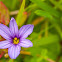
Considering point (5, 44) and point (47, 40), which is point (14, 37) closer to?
point (5, 44)

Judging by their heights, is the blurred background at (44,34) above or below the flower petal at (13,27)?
below

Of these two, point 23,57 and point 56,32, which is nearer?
point 23,57

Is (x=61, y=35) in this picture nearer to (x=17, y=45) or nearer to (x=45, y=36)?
(x=45, y=36)

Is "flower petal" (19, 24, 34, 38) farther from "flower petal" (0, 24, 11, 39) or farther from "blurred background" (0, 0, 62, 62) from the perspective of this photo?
"blurred background" (0, 0, 62, 62)

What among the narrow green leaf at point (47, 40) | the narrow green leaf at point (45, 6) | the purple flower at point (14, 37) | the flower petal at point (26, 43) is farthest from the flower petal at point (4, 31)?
the narrow green leaf at point (47, 40)

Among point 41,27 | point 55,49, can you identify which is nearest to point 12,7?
point 41,27

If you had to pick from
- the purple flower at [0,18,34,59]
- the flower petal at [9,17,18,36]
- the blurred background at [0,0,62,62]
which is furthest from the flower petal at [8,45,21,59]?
the blurred background at [0,0,62,62]

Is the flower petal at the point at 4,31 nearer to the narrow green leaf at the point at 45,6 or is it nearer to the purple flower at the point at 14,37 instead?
the purple flower at the point at 14,37

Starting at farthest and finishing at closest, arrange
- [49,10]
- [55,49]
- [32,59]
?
[55,49]
[32,59]
[49,10]
